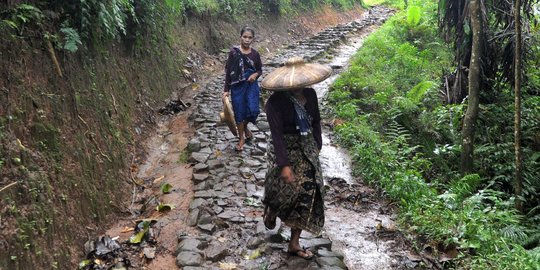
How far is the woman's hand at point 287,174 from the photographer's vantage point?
3.81 meters

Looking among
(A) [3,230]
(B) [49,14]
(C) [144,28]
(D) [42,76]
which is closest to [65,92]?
(D) [42,76]

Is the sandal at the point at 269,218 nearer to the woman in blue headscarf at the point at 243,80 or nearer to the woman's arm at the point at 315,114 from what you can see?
the woman's arm at the point at 315,114

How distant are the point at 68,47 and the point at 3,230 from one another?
7.83 feet

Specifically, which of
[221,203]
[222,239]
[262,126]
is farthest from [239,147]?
[222,239]

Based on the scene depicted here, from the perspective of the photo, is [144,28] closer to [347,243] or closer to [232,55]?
[232,55]

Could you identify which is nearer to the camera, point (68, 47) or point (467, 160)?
point (68, 47)

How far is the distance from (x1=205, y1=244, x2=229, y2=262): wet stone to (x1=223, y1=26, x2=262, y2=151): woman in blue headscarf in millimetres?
2504

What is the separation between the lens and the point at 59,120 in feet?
15.6

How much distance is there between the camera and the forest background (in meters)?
4.07

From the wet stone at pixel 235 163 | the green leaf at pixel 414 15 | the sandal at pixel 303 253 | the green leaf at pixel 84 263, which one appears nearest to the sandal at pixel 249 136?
the wet stone at pixel 235 163

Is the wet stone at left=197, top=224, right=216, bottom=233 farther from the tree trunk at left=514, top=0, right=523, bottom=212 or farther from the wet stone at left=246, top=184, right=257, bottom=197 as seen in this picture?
the tree trunk at left=514, top=0, right=523, bottom=212

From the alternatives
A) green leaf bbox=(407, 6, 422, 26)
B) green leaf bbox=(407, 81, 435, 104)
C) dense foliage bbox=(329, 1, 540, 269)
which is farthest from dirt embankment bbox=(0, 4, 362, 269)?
green leaf bbox=(407, 6, 422, 26)

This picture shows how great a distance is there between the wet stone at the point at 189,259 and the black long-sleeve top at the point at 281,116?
1230 millimetres

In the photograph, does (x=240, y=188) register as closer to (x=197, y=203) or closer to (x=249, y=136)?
(x=197, y=203)
